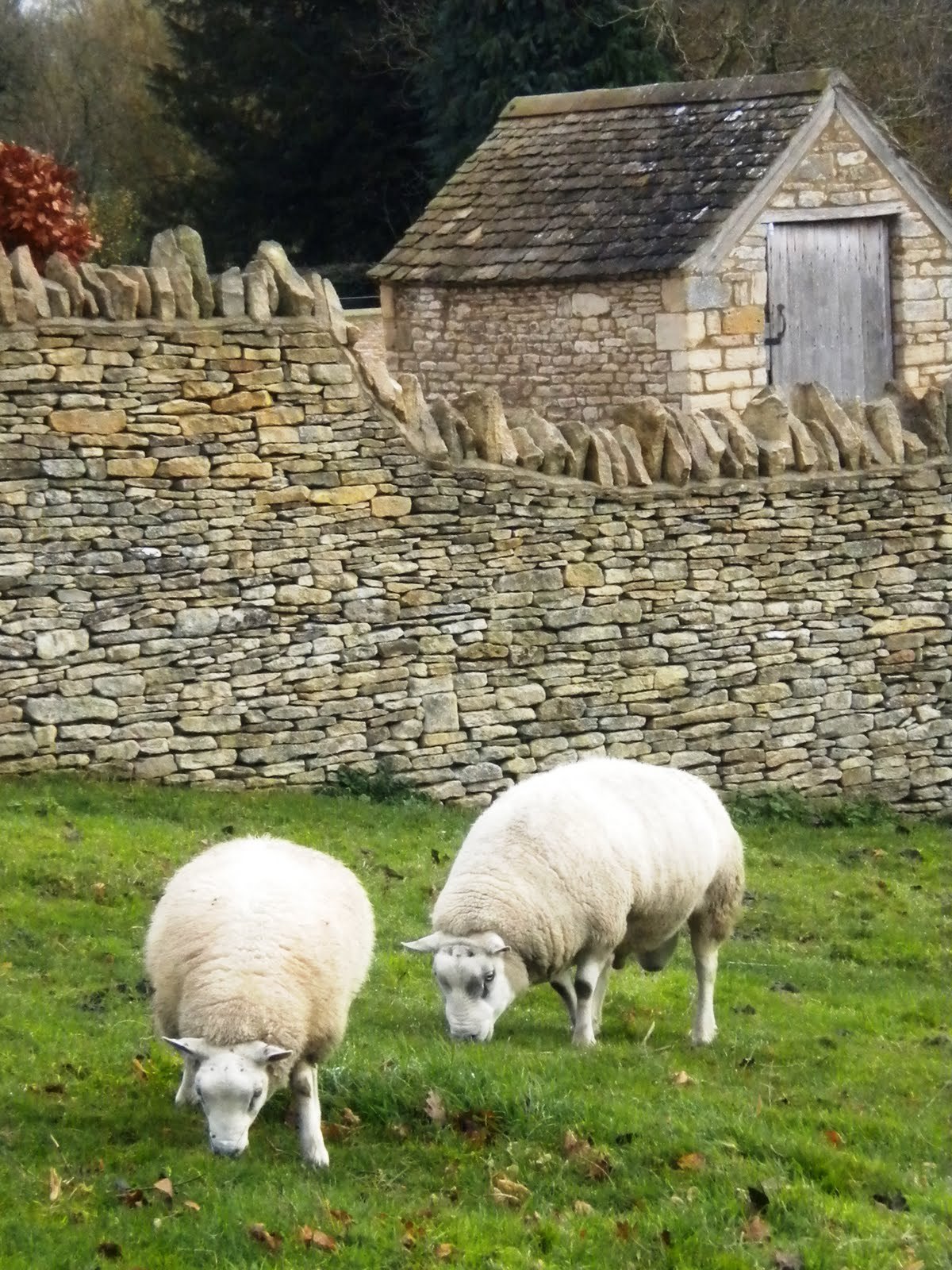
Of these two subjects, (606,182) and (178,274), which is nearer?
(178,274)

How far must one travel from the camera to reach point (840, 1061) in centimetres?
A: 826

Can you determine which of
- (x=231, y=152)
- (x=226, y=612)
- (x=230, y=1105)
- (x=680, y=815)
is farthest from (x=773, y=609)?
(x=231, y=152)

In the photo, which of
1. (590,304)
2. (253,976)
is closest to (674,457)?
(590,304)

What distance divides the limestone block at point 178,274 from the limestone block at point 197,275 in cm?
3

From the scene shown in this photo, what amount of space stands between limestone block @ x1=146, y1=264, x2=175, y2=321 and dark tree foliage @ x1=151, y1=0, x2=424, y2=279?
54.6 ft

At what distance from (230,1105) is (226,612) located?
6263 millimetres

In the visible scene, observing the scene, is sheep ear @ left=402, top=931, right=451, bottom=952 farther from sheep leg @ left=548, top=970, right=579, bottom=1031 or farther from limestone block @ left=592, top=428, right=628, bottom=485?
limestone block @ left=592, top=428, right=628, bottom=485

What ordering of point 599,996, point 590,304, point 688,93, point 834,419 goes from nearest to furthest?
point 599,996 → point 834,419 → point 590,304 → point 688,93

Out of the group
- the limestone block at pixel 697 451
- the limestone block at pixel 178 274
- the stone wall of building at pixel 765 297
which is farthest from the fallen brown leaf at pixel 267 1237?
the stone wall of building at pixel 765 297

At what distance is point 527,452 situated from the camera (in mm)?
12906

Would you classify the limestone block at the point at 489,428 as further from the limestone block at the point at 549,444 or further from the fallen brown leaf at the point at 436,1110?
the fallen brown leaf at the point at 436,1110

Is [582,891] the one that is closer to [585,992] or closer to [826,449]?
[585,992]

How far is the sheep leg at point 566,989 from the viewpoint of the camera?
8.00m

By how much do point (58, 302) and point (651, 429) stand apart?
4.20m
